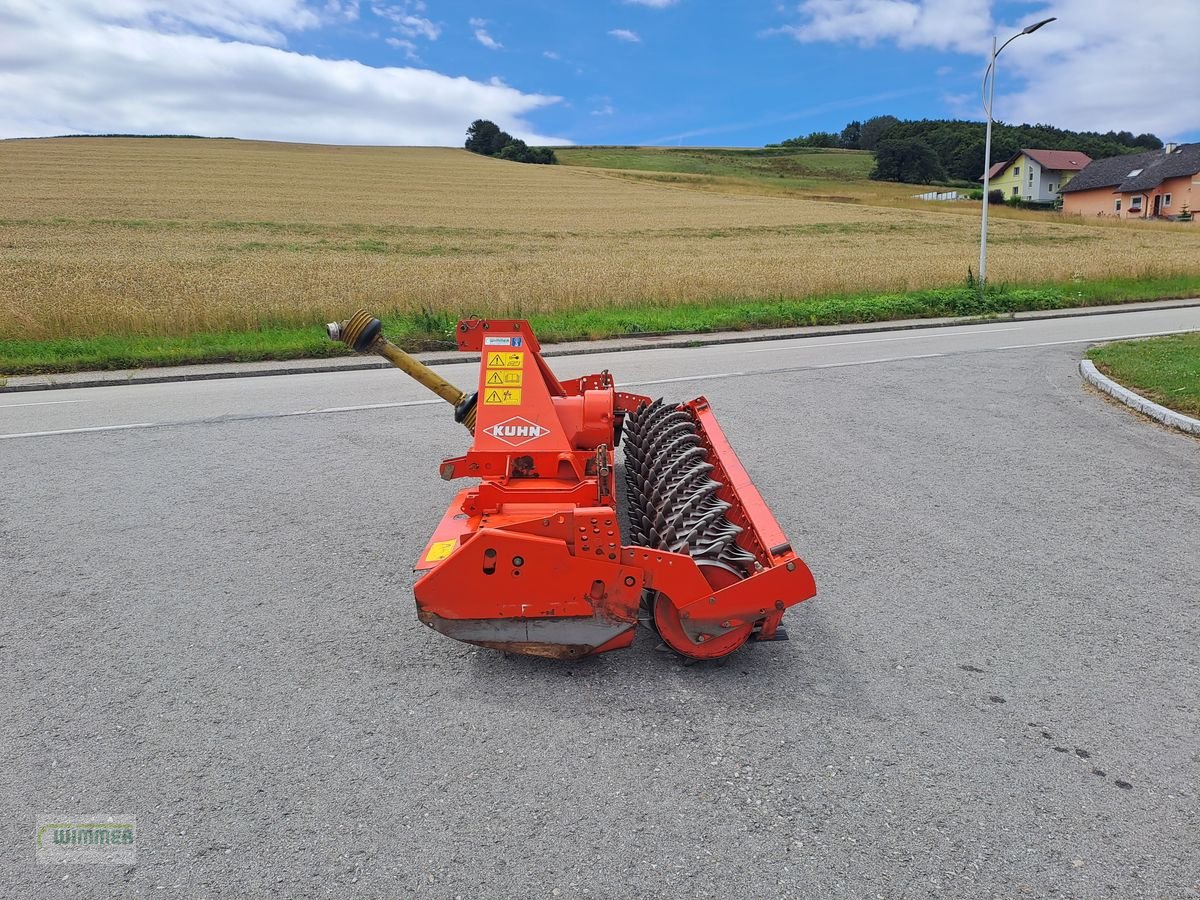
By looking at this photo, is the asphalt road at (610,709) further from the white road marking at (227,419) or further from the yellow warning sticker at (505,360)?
the white road marking at (227,419)

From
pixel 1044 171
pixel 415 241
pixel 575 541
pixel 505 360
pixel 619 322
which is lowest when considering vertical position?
pixel 575 541

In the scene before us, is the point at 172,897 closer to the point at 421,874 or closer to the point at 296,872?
the point at 296,872

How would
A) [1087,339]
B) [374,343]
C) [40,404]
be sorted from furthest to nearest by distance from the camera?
[1087,339]
[40,404]
[374,343]

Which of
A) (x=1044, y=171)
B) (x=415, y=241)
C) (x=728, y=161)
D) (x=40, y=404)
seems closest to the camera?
(x=40, y=404)

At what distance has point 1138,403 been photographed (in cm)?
821

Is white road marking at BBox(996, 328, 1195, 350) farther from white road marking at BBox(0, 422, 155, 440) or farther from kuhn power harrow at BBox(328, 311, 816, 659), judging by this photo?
white road marking at BBox(0, 422, 155, 440)

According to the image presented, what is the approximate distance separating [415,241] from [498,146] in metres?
59.6

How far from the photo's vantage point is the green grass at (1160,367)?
814 cm

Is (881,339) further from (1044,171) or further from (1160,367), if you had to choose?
(1044,171)

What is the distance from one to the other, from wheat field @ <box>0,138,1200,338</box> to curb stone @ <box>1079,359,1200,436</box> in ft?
29.2

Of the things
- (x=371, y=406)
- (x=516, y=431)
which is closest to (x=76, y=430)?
(x=371, y=406)

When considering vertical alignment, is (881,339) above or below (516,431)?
below

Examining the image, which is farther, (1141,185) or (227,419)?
(1141,185)

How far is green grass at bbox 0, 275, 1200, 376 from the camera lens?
11.8m
